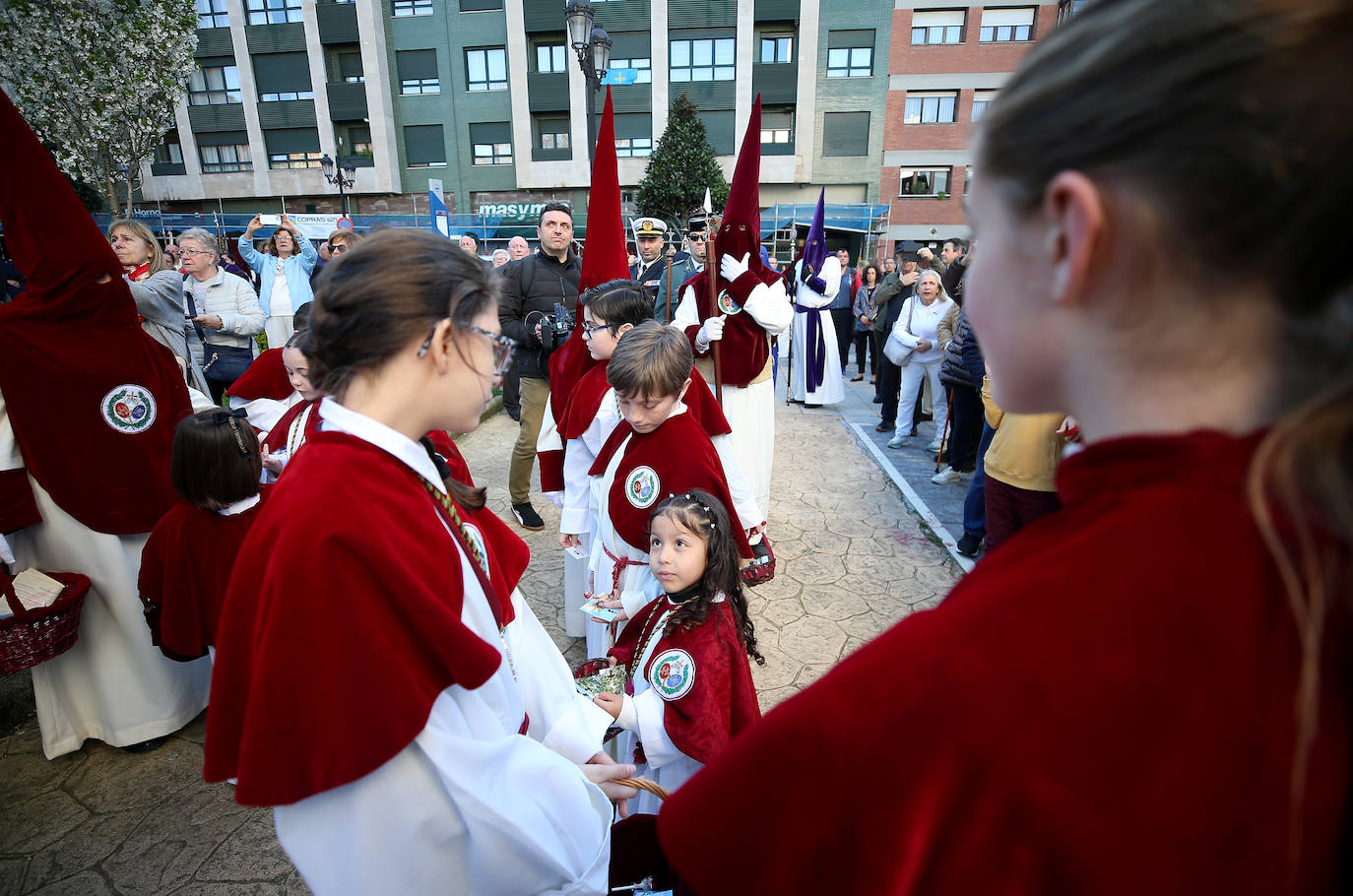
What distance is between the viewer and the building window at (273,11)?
2888cm

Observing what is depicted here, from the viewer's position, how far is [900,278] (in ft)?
29.6

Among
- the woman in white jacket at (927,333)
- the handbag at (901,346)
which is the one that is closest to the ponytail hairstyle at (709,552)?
the woman in white jacket at (927,333)

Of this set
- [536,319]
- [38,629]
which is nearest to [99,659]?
[38,629]

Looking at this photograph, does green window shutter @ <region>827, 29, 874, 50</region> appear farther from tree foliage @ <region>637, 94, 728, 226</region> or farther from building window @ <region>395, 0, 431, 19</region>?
building window @ <region>395, 0, 431, 19</region>

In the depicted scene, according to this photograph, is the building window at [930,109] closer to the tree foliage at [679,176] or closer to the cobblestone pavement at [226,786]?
the tree foliage at [679,176]

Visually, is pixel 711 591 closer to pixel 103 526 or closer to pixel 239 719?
pixel 239 719

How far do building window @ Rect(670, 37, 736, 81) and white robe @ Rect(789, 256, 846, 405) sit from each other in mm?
22761

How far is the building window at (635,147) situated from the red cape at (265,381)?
27446 mm

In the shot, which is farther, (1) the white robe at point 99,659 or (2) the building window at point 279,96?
(2) the building window at point 279,96

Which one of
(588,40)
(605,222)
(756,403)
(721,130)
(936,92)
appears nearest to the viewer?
(605,222)

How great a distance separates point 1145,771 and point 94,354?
3.63 meters

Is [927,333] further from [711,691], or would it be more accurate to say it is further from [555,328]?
[711,691]

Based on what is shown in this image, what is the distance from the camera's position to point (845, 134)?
28.1m

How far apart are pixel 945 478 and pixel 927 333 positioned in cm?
172
